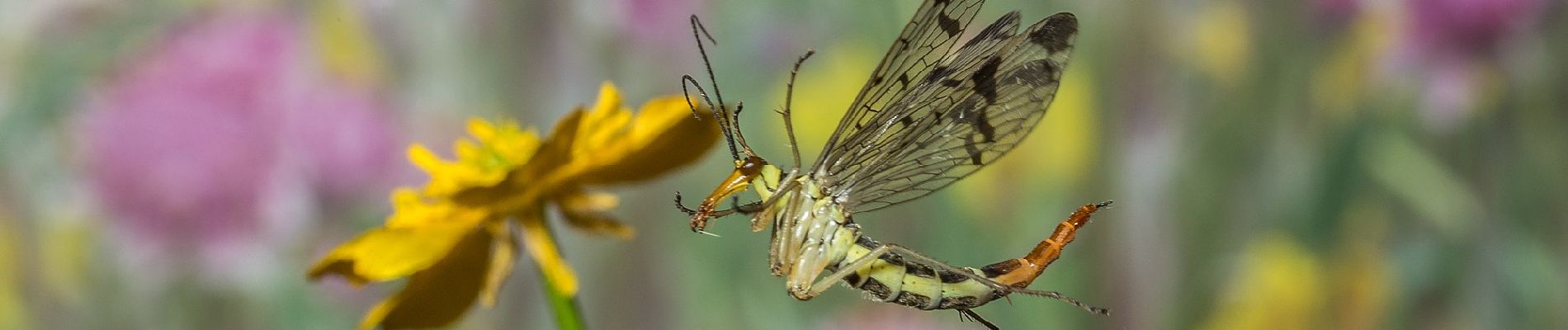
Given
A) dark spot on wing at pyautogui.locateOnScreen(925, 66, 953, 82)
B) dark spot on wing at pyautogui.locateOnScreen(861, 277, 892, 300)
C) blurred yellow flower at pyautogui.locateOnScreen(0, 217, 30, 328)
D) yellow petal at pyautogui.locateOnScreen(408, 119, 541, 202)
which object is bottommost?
dark spot on wing at pyautogui.locateOnScreen(861, 277, 892, 300)

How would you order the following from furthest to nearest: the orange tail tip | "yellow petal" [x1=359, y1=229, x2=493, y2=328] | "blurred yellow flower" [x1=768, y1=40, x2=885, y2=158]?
"blurred yellow flower" [x1=768, y1=40, x2=885, y2=158] < "yellow petal" [x1=359, y1=229, x2=493, y2=328] < the orange tail tip

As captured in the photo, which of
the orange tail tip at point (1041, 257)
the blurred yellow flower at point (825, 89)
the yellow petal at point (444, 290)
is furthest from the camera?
the blurred yellow flower at point (825, 89)

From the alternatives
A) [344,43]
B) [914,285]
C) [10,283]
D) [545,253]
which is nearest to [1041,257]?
[914,285]

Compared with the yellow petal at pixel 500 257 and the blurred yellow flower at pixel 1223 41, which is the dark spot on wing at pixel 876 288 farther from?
the blurred yellow flower at pixel 1223 41

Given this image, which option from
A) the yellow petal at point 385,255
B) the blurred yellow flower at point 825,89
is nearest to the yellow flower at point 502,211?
the yellow petal at point 385,255

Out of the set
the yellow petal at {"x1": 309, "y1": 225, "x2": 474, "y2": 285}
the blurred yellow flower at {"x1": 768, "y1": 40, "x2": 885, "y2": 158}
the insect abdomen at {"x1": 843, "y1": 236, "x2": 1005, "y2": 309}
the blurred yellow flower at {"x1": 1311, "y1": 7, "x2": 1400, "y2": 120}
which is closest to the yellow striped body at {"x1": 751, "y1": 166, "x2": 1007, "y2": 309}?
the insect abdomen at {"x1": 843, "y1": 236, "x2": 1005, "y2": 309}

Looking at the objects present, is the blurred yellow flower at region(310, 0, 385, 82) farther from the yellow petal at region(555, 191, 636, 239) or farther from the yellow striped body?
the yellow striped body

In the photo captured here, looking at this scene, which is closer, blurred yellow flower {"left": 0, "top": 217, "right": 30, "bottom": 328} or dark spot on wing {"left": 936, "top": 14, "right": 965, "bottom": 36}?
dark spot on wing {"left": 936, "top": 14, "right": 965, "bottom": 36}
